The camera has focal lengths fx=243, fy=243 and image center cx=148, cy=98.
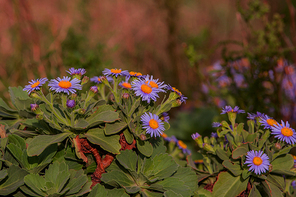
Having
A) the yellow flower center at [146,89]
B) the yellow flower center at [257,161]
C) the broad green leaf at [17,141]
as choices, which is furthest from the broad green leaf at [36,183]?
the yellow flower center at [257,161]

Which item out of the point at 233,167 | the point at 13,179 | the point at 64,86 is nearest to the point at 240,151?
the point at 233,167

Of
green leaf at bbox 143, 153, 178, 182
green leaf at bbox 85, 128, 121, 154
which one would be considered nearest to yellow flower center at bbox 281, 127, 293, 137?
green leaf at bbox 143, 153, 178, 182

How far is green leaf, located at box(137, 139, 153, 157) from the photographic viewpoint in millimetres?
974

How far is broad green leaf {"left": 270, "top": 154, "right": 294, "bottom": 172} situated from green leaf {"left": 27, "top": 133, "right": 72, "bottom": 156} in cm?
89

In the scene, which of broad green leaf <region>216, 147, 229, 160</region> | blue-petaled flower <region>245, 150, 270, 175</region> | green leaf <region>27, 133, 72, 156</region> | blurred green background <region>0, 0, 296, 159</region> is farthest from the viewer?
blurred green background <region>0, 0, 296, 159</region>

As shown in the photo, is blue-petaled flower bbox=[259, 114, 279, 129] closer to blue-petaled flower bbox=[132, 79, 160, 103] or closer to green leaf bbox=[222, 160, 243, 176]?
Answer: green leaf bbox=[222, 160, 243, 176]

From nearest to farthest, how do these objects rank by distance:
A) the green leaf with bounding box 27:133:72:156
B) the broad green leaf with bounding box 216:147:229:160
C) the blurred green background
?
the green leaf with bounding box 27:133:72:156 < the broad green leaf with bounding box 216:147:229:160 < the blurred green background

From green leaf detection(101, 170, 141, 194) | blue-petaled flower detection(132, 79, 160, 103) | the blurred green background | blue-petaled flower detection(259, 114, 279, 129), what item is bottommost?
green leaf detection(101, 170, 141, 194)

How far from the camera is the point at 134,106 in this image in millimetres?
1009

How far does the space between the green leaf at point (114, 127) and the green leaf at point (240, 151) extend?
49 centimetres

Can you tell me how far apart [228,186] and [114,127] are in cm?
57

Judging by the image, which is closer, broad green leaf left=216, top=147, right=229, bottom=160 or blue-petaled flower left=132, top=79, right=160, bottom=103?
blue-petaled flower left=132, top=79, right=160, bottom=103

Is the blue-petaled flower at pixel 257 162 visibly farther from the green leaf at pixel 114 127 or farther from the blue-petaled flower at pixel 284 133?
the green leaf at pixel 114 127

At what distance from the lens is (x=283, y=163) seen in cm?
107
